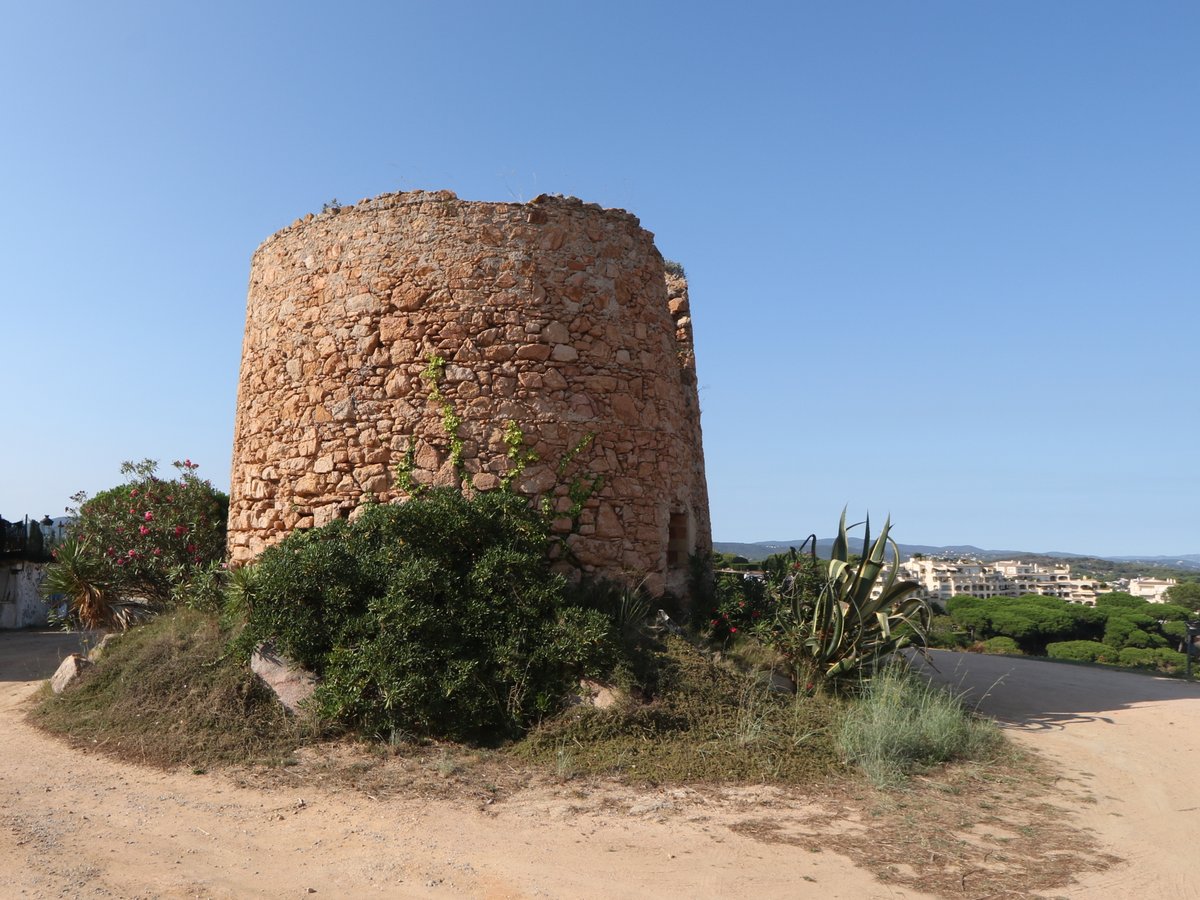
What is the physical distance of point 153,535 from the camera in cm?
1124

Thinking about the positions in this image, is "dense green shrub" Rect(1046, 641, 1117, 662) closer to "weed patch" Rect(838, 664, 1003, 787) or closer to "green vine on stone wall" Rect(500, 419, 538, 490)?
"weed patch" Rect(838, 664, 1003, 787)

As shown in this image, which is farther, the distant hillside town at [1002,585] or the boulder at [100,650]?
the distant hillside town at [1002,585]

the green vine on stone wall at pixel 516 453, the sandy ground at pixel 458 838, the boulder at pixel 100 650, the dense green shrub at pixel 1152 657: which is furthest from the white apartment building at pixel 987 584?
the boulder at pixel 100 650

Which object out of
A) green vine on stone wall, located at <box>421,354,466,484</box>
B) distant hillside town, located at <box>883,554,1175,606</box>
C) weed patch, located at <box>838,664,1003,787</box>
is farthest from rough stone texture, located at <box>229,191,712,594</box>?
distant hillside town, located at <box>883,554,1175,606</box>

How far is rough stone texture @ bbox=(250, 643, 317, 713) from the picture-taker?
6.93 m

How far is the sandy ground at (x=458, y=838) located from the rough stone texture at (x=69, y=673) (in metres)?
1.21

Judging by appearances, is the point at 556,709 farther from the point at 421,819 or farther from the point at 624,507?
the point at 624,507

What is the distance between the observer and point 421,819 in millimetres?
5137

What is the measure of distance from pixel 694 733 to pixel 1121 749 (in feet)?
12.2

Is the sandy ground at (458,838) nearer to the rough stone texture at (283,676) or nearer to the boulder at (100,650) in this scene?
the rough stone texture at (283,676)

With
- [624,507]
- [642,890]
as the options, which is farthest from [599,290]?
[642,890]

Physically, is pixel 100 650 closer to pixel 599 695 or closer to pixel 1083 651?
pixel 599 695

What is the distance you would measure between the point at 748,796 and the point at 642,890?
1.59 meters

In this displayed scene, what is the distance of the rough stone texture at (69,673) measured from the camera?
797 cm
